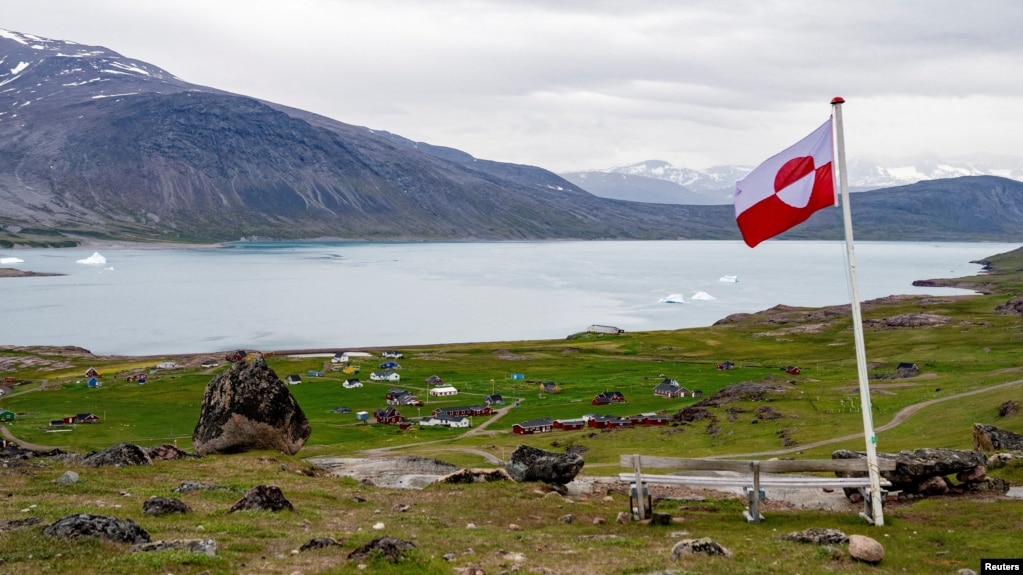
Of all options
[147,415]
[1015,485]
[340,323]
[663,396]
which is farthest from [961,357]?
[340,323]

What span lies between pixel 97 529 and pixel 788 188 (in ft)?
56.7

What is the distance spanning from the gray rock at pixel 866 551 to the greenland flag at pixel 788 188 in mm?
7048

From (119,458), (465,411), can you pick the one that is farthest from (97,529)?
(465,411)

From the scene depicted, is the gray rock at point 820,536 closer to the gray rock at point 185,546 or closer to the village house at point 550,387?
the gray rock at point 185,546

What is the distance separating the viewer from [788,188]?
20703 mm

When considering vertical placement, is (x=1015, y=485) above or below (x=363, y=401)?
above

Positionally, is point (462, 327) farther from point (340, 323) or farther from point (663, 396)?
point (663, 396)

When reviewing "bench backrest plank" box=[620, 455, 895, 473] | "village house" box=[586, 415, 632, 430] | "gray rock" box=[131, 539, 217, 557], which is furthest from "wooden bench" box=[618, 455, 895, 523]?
"village house" box=[586, 415, 632, 430]

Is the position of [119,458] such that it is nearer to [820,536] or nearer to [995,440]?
[820,536]

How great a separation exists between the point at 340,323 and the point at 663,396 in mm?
102034

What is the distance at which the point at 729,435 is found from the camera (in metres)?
57.9

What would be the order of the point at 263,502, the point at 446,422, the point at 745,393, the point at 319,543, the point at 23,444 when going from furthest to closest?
the point at 446,422 < the point at 745,393 < the point at 23,444 < the point at 263,502 < the point at 319,543

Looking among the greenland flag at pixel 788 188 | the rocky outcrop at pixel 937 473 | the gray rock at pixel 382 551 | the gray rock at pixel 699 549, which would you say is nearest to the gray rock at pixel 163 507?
the gray rock at pixel 382 551

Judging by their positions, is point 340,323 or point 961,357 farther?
point 340,323
